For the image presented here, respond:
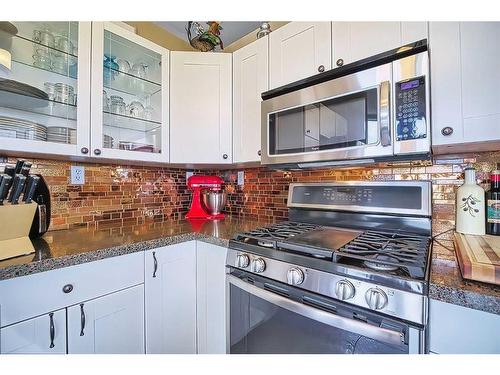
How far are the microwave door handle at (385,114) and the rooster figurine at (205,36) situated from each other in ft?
4.06

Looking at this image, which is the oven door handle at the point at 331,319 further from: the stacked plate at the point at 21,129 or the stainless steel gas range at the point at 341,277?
the stacked plate at the point at 21,129

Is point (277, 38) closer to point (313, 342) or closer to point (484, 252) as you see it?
point (484, 252)

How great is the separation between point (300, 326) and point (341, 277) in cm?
25

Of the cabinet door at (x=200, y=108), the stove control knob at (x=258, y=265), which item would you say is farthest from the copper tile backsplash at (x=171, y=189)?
the stove control knob at (x=258, y=265)

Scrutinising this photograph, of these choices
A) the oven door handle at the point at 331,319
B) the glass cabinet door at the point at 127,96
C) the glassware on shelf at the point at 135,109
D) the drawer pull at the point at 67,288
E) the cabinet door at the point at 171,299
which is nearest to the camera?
the oven door handle at the point at 331,319

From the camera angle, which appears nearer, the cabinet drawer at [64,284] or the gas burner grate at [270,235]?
the cabinet drawer at [64,284]

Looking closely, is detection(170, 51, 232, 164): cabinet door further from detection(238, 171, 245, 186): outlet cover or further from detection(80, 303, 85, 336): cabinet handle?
detection(80, 303, 85, 336): cabinet handle

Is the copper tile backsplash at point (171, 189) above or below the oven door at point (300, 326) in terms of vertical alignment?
above

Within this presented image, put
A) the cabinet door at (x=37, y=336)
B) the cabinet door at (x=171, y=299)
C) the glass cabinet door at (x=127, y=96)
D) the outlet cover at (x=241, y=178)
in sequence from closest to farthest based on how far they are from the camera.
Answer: the cabinet door at (x=37, y=336) → the cabinet door at (x=171, y=299) → the glass cabinet door at (x=127, y=96) → the outlet cover at (x=241, y=178)

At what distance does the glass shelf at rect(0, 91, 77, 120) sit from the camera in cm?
115

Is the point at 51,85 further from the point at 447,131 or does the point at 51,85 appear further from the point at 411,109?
the point at 447,131

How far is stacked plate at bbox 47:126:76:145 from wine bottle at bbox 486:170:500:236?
1.96 m

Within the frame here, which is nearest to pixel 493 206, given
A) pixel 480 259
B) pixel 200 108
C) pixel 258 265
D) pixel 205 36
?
pixel 480 259

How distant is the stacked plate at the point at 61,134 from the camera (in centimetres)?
119
